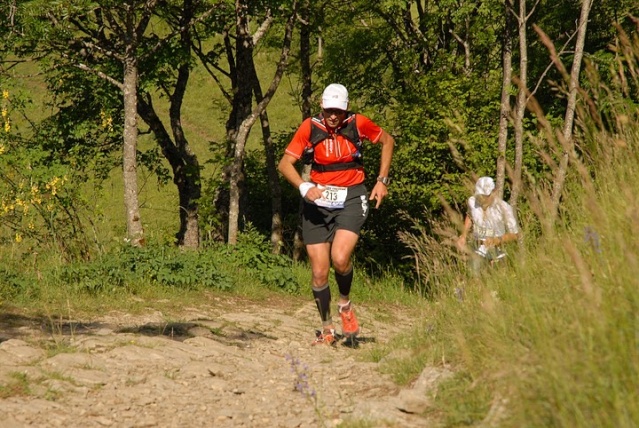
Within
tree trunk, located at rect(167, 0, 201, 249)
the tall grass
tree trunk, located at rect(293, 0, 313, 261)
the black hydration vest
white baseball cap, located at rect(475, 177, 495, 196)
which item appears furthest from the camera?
tree trunk, located at rect(167, 0, 201, 249)

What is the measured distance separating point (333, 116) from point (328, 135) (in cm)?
20

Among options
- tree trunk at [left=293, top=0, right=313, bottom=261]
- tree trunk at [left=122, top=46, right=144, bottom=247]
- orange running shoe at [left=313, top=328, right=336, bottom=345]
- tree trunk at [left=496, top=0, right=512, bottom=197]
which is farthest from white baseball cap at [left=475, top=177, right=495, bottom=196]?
tree trunk at [left=293, top=0, right=313, bottom=261]

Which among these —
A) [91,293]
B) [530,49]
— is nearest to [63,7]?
[91,293]

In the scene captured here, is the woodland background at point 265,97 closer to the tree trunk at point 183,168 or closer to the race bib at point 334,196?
the tree trunk at point 183,168

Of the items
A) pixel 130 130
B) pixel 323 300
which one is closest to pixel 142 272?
pixel 130 130

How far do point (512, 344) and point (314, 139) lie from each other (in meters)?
3.59

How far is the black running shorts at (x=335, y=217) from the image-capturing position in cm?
790

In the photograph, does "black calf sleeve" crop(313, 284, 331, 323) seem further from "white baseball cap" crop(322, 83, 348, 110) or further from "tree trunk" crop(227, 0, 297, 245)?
"tree trunk" crop(227, 0, 297, 245)

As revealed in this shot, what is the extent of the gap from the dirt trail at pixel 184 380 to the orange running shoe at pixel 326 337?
8 centimetres

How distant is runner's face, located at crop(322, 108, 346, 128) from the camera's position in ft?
25.2

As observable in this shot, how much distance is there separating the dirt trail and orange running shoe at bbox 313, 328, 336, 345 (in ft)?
0.27

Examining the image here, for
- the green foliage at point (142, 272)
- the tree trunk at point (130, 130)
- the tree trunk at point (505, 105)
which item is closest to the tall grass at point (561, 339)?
the green foliage at point (142, 272)

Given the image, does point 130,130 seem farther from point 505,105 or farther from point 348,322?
point 348,322

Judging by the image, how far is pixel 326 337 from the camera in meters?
8.14
